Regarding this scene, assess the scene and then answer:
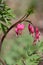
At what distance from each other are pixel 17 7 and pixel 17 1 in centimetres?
13

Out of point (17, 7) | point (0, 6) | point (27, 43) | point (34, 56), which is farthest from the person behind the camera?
point (17, 7)

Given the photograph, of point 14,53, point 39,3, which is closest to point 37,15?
point 39,3

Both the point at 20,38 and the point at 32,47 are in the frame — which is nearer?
the point at 32,47

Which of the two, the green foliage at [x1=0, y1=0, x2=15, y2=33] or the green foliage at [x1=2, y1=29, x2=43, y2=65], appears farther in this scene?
the green foliage at [x1=2, y1=29, x2=43, y2=65]

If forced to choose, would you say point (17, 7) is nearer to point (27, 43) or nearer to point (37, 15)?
point (37, 15)

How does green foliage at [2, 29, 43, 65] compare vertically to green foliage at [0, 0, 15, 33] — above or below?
below

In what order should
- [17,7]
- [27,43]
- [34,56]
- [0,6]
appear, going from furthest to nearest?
1. [17,7]
2. [27,43]
3. [34,56]
4. [0,6]

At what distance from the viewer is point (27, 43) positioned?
6.39 ft

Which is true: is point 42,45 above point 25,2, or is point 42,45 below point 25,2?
above

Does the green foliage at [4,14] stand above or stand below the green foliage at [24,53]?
above

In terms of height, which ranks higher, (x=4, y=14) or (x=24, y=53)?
(x=4, y=14)

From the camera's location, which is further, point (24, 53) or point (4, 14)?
point (24, 53)

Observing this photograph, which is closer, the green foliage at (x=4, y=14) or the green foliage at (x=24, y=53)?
the green foliage at (x=4, y=14)

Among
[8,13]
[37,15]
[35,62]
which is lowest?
[37,15]
